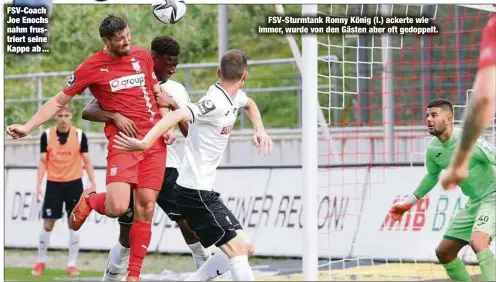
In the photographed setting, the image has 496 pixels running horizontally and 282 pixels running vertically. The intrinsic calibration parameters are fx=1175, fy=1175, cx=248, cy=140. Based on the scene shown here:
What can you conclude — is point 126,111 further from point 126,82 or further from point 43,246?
point 43,246

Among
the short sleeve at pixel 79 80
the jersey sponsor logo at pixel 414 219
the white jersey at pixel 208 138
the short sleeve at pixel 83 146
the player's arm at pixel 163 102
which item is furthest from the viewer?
the short sleeve at pixel 83 146

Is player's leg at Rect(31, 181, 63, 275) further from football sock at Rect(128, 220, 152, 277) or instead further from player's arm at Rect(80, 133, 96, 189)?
football sock at Rect(128, 220, 152, 277)

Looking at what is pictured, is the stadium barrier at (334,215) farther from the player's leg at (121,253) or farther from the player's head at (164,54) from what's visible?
the player's leg at (121,253)

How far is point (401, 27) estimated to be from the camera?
1170cm

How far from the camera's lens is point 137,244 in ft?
30.0

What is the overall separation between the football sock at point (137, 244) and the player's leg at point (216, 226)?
65 cm

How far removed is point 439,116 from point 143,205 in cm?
259

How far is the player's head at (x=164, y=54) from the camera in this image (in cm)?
990

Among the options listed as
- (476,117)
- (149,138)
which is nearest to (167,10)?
(149,138)

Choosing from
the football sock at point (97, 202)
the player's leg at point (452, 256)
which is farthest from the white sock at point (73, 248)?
the player's leg at point (452, 256)

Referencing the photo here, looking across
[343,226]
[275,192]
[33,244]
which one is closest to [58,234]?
[33,244]

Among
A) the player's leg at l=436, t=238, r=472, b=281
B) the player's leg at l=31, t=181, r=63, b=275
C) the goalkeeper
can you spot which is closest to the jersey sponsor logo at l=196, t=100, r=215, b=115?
the goalkeeper

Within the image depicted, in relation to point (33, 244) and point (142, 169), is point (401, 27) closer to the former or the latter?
point (142, 169)

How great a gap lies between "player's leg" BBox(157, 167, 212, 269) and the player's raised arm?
1.40 metres
